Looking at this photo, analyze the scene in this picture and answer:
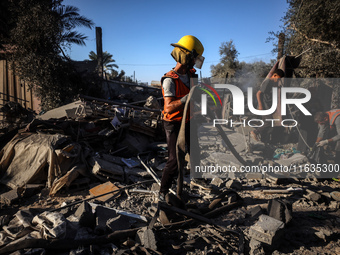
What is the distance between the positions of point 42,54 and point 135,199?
10.6 meters

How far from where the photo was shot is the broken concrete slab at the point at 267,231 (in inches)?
102

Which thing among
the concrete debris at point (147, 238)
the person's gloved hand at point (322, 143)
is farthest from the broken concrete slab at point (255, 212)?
the person's gloved hand at point (322, 143)

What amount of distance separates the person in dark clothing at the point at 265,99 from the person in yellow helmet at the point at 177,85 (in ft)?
15.5

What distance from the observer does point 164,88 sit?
3.33 m

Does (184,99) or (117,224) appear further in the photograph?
(184,99)

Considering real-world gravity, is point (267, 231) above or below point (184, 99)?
below

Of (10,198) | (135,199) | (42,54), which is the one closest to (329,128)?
(135,199)

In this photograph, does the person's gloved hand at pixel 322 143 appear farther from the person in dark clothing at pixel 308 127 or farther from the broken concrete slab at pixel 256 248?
the broken concrete slab at pixel 256 248

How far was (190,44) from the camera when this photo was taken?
3.24 metres

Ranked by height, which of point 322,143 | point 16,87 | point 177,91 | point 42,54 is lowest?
point 322,143

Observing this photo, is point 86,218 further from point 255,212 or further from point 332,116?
point 332,116

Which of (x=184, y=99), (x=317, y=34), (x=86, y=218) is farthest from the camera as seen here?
(x=317, y=34)

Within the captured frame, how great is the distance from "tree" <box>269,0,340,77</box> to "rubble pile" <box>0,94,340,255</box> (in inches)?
245

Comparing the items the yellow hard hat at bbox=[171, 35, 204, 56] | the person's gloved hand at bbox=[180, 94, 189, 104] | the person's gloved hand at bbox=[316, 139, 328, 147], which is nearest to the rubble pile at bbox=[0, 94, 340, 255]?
the person's gloved hand at bbox=[316, 139, 328, 147]
